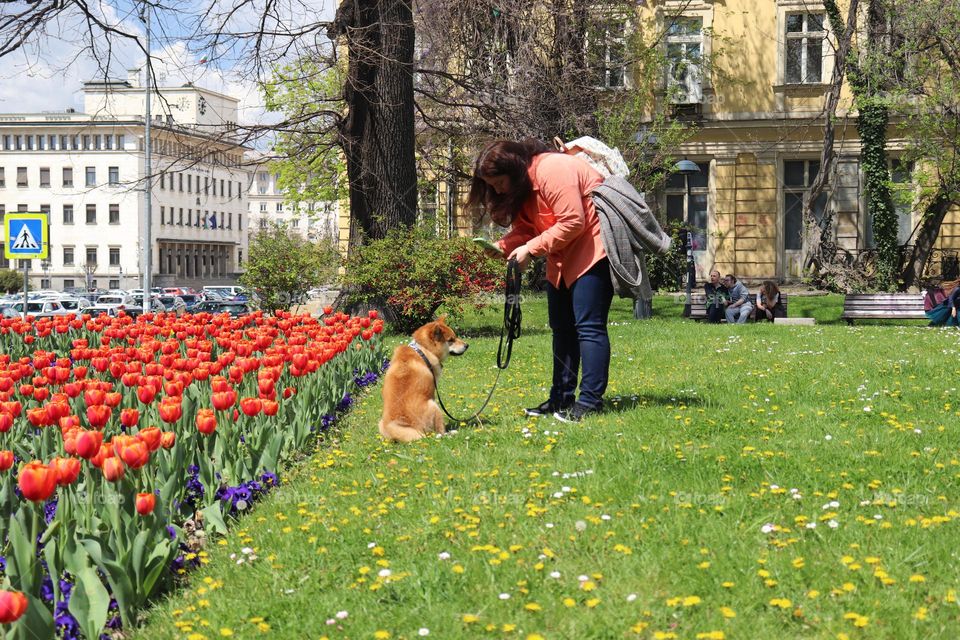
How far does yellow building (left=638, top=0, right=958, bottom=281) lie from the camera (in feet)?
103

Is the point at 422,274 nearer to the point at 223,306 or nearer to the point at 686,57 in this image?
the point at 686,57

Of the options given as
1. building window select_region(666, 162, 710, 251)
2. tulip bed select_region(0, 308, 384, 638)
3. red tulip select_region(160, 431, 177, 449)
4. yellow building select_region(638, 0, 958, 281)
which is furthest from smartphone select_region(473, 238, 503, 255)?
building window select_region(666, 162, 710, 251)

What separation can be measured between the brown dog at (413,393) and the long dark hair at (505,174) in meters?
0.87

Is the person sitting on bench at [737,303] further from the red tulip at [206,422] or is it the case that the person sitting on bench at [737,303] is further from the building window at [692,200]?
the red tulip at [206,422]

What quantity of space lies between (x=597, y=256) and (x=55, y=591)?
4046mm

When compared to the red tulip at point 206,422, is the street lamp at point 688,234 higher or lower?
higher

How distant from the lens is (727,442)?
6.15 meters

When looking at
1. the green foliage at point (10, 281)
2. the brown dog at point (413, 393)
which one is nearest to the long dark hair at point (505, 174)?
the brown dog at point (413, 393)

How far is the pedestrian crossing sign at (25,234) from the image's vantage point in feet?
62.3

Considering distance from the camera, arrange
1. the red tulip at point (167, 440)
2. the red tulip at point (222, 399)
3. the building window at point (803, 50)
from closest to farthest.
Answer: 1. the red tulip at point (167, 440)
2. the red tulip at point (222, 399)
3. the building window at point (803, 50)

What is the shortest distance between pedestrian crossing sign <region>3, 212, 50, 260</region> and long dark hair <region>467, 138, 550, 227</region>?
1444 centimetres

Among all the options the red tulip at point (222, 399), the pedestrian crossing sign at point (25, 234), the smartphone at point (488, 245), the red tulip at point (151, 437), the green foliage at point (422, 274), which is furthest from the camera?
the pedestrian crossing sign at point (25, 234)

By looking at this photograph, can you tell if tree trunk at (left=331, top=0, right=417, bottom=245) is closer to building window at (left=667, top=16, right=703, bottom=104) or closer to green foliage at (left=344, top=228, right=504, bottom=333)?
green foliage at (left=344, top=228, right=504, bottom=333)

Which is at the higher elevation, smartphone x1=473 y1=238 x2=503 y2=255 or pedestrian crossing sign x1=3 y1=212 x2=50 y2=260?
pedestrian crossing sign x1=3 y1=212 x2=50 y2=260
